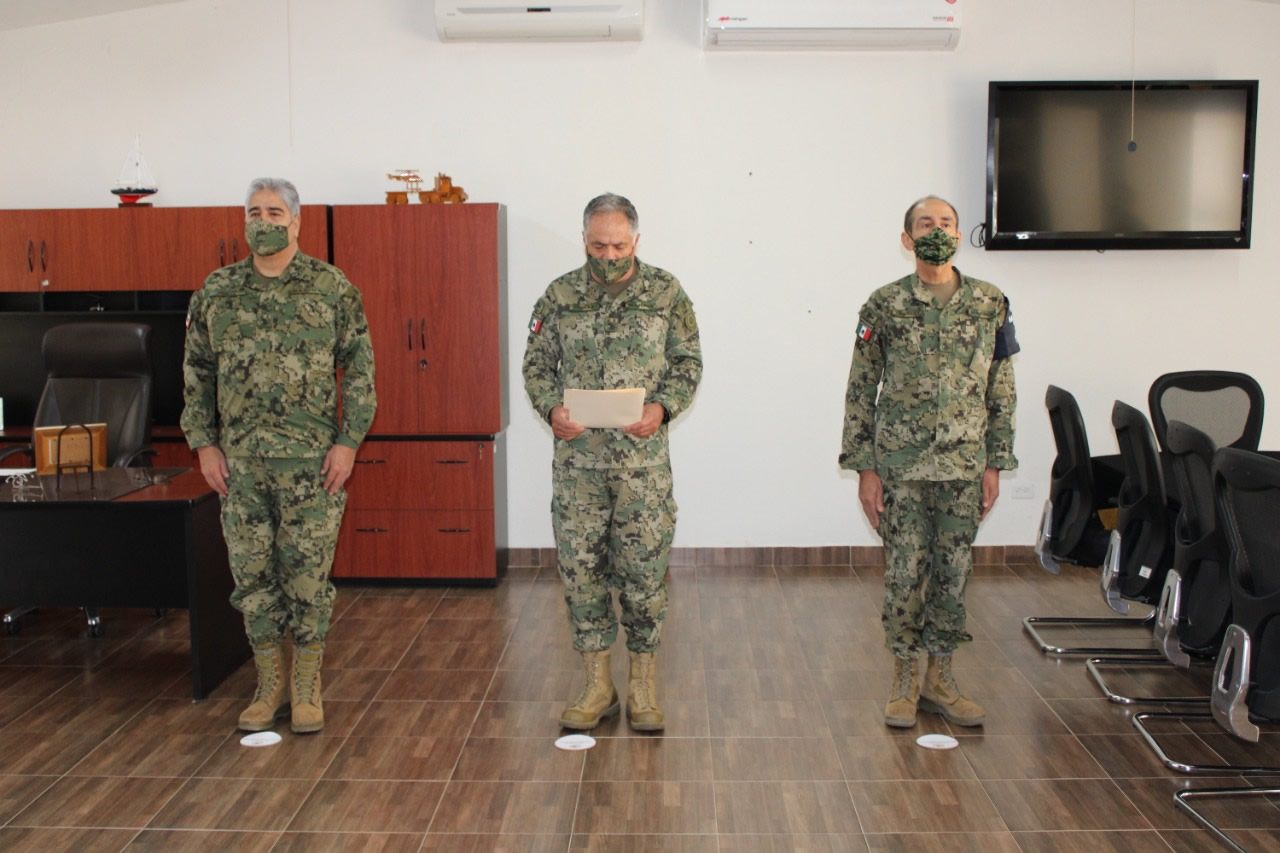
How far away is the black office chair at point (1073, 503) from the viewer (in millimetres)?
4270

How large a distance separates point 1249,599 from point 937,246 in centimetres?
131

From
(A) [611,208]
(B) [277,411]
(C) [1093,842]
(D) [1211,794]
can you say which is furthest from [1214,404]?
(B) [277,411]

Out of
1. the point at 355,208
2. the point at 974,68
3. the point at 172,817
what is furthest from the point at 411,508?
the point at 974,68

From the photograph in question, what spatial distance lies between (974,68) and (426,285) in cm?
292

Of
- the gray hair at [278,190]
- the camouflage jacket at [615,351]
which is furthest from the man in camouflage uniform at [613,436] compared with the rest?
the gray hair at [278,190]

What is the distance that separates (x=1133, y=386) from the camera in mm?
5754

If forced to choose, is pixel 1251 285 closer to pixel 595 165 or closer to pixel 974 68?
pixel 974 68

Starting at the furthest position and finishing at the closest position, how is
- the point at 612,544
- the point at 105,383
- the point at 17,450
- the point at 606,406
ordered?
the point at 105,383, the point at 17,450, the point at 612,544, the point at 606,406

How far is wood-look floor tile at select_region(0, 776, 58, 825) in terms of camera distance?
3.03 meters

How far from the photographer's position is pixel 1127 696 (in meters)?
3.84

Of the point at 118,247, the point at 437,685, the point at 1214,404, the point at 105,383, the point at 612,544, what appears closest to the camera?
the point at 612,544

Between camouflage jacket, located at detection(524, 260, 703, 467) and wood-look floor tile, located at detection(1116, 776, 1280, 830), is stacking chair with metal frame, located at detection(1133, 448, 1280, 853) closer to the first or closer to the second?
wood-look floor tile, located at detection(1116, 776, 1280, 830)

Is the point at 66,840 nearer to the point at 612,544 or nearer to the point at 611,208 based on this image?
the point at 612,544

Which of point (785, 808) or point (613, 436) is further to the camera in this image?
point (613, 436)
